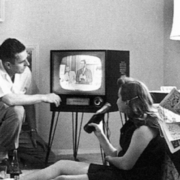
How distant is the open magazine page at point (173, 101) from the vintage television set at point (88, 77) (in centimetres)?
149

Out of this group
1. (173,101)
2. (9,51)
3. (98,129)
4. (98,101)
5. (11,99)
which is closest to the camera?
(173,101)

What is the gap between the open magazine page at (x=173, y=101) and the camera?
1.90 meters

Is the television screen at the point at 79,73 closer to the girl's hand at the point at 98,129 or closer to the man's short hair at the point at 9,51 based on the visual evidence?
the man's short hair at the point at 9,51

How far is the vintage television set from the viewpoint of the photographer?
3414mm

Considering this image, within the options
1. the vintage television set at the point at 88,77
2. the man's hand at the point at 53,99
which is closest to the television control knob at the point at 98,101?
the vintage television set at the point at 88,77

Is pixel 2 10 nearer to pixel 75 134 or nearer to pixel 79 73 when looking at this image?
pixel 79 73

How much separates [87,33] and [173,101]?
224 centimetres

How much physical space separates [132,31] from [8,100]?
1501 mm

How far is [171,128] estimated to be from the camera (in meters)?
1.93

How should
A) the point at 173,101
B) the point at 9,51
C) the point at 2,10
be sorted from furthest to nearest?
the point at 2,10
the point at 9,51
the point at 173,101

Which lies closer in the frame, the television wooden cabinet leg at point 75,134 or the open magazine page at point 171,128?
the open magazine page at point 171,128

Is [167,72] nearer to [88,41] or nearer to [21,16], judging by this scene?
[88,41]

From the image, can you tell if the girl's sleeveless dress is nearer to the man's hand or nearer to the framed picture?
the man's hand

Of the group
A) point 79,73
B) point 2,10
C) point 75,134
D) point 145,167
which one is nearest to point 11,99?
point 79,73
